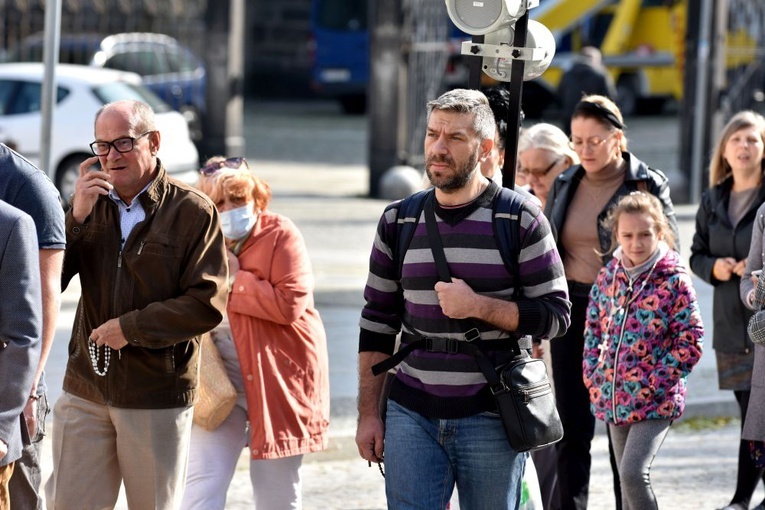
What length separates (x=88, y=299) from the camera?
4.82 meters

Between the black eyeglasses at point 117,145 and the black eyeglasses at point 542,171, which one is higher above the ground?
the black eyeglasses at point 117,145

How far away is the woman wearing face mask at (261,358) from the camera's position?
17.8 ft

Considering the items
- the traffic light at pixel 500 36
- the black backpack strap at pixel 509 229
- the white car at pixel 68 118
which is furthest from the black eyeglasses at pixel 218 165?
the white car at pixel 68 118

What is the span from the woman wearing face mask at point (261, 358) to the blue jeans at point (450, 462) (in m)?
1.21

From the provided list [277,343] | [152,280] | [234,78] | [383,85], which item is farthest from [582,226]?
[234,78]

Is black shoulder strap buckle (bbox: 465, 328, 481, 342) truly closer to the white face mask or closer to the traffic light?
the traffic light

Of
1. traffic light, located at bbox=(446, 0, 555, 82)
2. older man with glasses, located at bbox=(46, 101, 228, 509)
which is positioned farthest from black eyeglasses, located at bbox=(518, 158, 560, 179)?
older man with glasses, located at bbox=(46, 101, 228, 509)

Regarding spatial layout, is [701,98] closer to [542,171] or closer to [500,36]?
[542,171]

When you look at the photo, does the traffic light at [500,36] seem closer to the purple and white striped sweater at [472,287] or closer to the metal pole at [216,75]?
A: the purple and white striped sweater at [472,287]

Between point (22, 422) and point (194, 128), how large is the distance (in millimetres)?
14776

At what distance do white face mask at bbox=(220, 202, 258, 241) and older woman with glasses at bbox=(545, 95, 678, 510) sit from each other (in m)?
1.43

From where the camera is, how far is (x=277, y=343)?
5.51m

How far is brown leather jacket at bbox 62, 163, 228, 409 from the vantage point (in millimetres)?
4715

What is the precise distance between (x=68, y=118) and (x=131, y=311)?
1160cm
